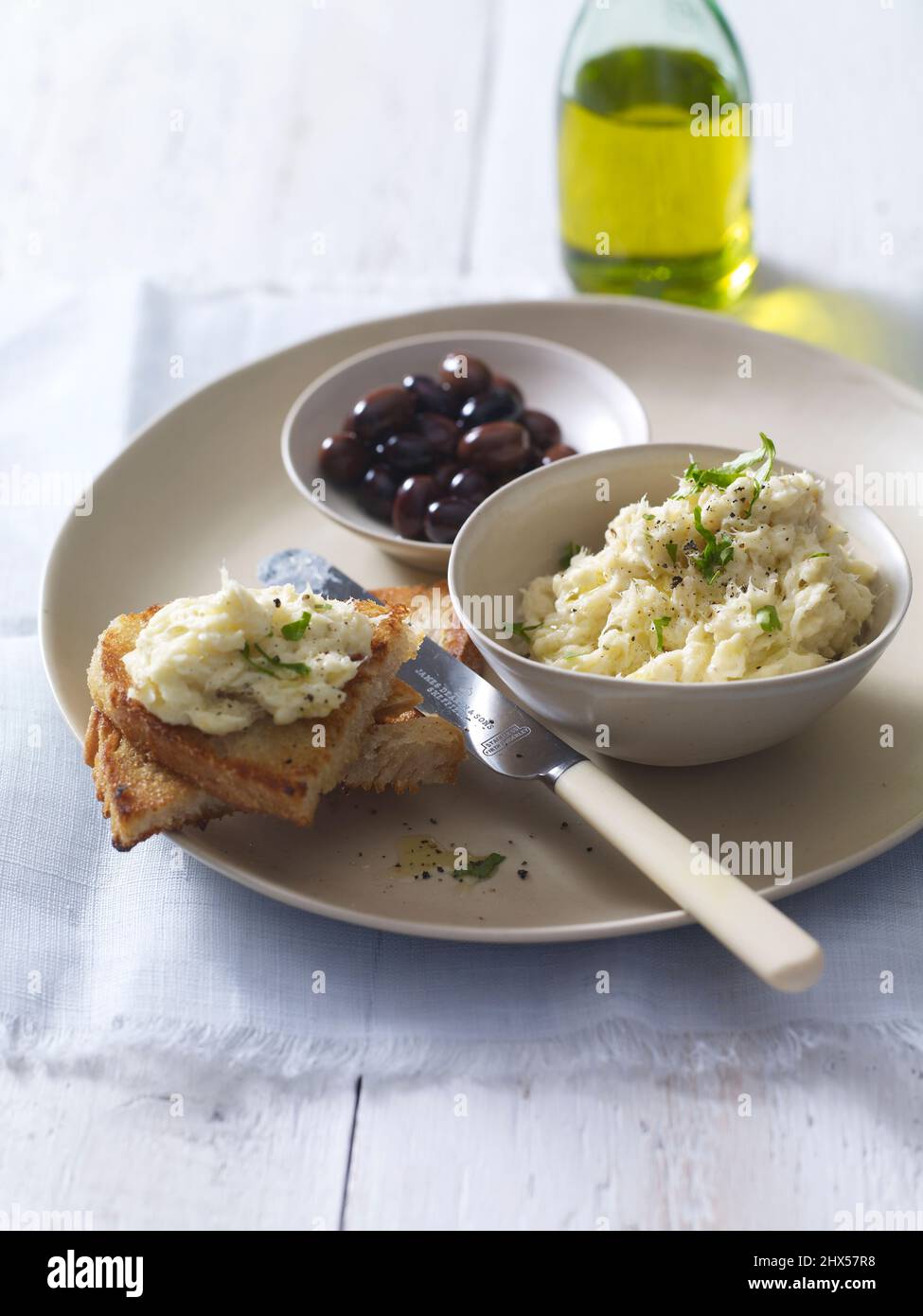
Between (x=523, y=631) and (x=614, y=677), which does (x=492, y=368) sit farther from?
(x=614, y=677)

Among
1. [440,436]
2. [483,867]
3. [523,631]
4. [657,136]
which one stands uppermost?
[657,136]

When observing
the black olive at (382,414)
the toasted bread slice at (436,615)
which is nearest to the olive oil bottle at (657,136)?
the black olive at (382,414)

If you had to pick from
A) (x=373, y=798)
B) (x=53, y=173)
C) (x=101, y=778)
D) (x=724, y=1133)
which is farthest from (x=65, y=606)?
(x=53, y=173)

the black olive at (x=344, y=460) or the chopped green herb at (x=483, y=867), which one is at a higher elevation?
the black olive at (x=344, y=460)

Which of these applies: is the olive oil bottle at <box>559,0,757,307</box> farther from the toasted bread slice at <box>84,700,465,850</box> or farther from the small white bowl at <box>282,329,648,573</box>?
the toasted bread slice at <box>84,700,465,850</box>

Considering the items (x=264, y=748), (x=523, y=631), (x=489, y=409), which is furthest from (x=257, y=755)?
(x=489, y=409)

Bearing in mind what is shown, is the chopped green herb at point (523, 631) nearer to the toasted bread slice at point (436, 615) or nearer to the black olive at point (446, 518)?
the toasted bread slice at point (436, 615)

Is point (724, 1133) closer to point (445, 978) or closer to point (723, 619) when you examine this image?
point (445, 978)

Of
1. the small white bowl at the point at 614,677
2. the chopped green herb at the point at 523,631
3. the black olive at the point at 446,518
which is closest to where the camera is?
the small white bowl at the point at 614,677
